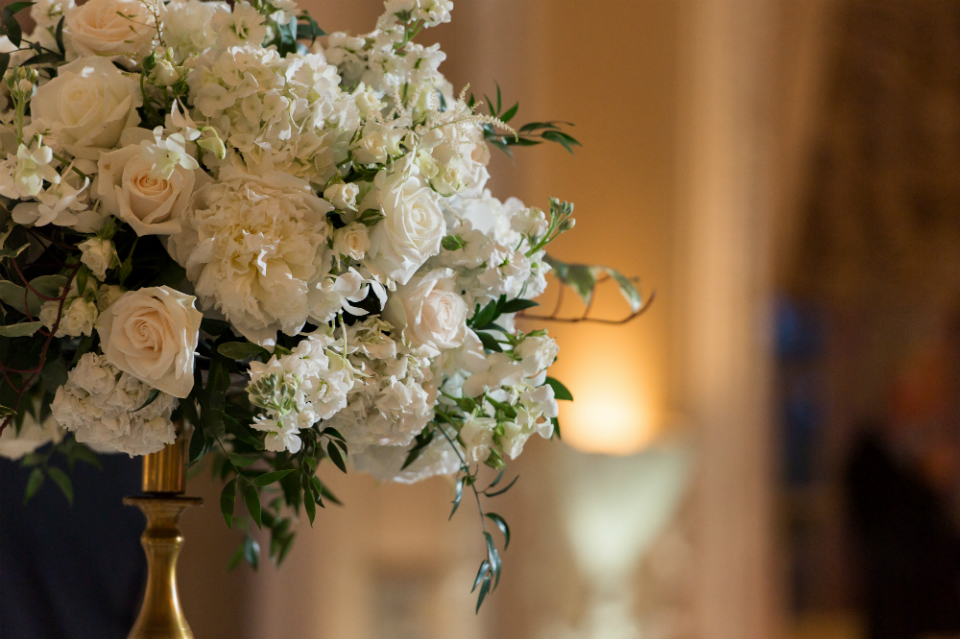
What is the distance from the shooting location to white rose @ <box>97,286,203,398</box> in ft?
1.98

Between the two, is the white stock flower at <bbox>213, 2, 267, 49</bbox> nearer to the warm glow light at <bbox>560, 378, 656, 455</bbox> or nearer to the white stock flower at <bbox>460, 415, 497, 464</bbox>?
the white stock flower at <bbox>460, 415, 497, 464</bbox>

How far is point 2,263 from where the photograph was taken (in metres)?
0.69

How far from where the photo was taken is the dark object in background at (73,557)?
1.38 m

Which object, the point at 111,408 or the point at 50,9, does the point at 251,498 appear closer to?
the point at 111,408

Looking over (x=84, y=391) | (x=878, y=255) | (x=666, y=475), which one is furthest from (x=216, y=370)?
(x=878, y=255)

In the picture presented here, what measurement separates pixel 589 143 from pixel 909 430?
2.31 meters

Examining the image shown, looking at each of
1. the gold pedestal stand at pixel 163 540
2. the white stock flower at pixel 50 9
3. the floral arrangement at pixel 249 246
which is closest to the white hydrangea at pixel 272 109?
the floral arrangement at pixel 249 246

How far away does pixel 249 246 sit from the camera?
0.62m

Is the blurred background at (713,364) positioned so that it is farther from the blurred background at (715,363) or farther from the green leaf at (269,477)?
the green leaf at (269,477)

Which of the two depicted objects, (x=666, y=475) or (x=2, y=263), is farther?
(x=666, y=475)

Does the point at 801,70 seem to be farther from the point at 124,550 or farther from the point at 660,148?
the point at 124,550

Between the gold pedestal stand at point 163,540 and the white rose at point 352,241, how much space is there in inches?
13.4

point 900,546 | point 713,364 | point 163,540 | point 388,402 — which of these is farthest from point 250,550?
point 900,546

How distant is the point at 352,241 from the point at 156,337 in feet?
0.53
